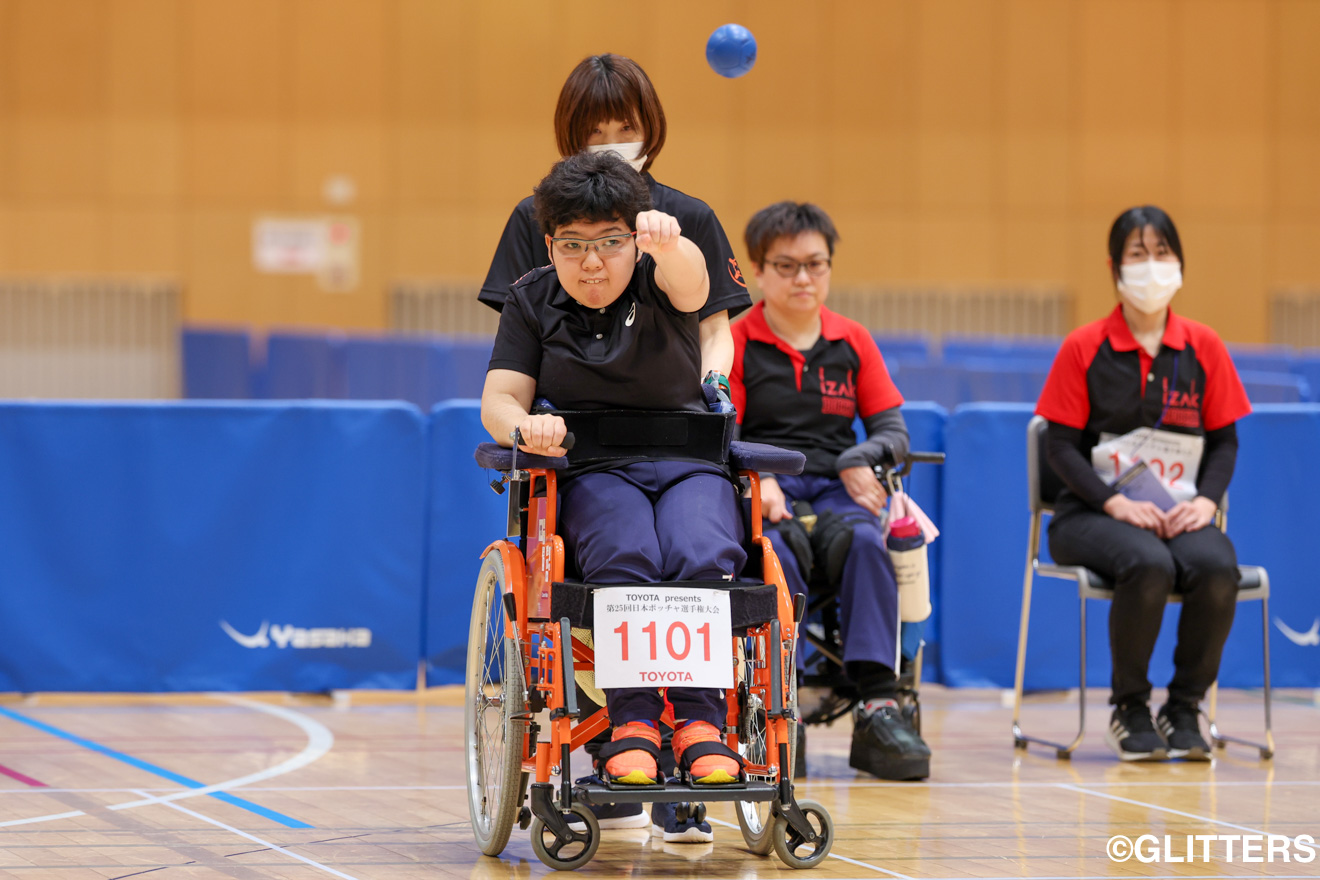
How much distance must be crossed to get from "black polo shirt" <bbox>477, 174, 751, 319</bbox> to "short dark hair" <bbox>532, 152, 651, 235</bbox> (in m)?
0.25

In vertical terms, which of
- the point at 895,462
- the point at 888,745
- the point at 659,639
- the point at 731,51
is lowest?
the point at 888,745

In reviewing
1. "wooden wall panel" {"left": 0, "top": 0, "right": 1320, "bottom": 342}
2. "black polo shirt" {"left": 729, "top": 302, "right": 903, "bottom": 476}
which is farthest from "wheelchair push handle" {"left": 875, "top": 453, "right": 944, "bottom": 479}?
"wooden wall panel" {"left": 0, "top": 0, "right": 1320, "bottom": 342}

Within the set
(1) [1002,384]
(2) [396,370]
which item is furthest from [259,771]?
(2) [396,370]

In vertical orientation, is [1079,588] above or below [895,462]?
below

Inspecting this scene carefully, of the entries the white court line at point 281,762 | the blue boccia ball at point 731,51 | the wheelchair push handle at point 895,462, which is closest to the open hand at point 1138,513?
the wheelchair push handle at point 895,462

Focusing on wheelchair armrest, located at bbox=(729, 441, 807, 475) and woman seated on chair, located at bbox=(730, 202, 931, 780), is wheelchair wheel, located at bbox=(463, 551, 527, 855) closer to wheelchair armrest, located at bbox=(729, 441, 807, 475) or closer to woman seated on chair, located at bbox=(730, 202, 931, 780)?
wheelchair armrest, located at bbox=(729, 441, 807, 475)

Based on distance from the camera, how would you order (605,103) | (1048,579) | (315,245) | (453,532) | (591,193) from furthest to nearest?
(315,245) < (1048,579) < (453,532) < (605,103) < (591,193)

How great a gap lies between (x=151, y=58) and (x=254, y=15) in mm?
1182

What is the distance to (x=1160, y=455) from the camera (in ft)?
14.5

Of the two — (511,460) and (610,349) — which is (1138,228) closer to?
(610,349)

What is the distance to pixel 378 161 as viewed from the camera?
52.7ft

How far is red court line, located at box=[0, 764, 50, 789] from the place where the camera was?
3689 mm

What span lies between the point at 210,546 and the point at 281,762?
39.9 inches

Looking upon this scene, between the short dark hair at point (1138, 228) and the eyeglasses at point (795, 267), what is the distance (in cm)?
89
